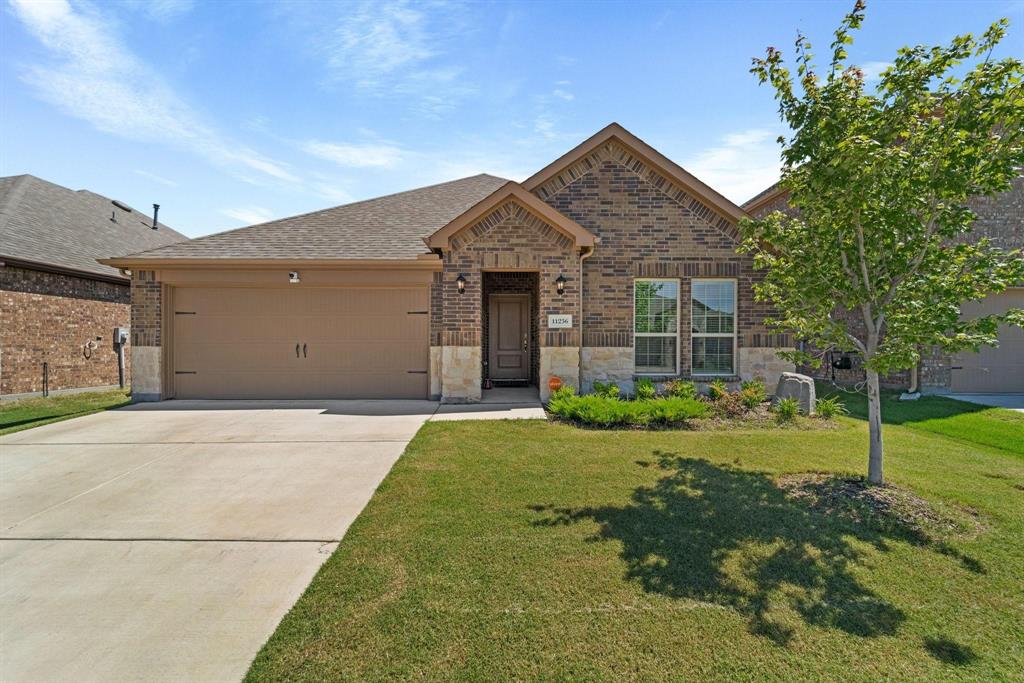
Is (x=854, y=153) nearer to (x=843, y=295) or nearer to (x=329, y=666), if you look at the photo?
(x=843, y=295)

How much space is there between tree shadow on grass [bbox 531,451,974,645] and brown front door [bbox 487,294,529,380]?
7921 millimetres

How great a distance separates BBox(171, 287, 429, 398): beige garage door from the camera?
10383mm

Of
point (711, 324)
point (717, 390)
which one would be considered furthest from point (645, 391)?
point (711, 324)

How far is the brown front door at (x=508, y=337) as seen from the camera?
1273 cm

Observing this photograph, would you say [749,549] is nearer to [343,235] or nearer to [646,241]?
[646,241]

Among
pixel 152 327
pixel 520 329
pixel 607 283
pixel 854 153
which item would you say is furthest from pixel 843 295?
pixel 152 327

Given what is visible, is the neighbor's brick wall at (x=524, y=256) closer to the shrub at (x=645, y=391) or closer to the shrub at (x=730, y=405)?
the shrub at (x=645, y=391)

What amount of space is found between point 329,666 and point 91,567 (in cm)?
244

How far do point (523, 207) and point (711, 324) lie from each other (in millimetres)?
4952

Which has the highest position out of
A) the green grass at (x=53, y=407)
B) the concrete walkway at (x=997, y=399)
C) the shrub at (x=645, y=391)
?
the shrub at (x=645, y=391)

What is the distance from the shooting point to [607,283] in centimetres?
1014

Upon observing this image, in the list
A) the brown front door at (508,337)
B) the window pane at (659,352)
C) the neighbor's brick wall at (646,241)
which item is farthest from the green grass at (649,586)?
the brown front door at (508,337)

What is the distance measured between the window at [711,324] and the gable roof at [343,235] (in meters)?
6.31

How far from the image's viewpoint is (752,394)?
8.96 metres
